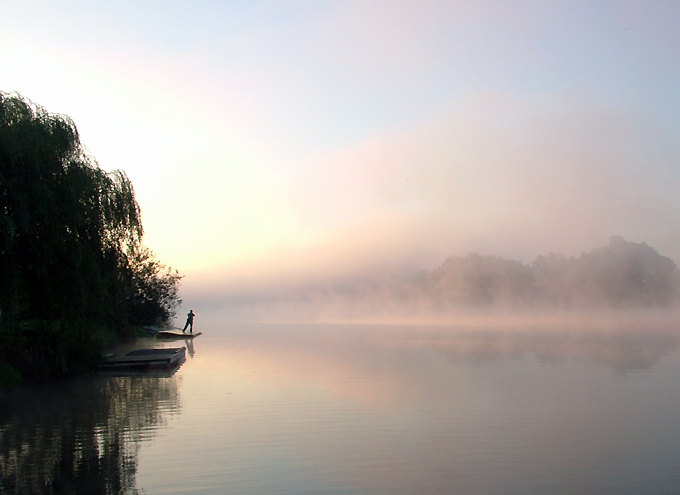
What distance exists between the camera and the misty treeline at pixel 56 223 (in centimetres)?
1323

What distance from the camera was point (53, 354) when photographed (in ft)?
77.7

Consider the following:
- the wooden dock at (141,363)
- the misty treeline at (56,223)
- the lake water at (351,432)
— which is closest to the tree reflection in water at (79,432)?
the lake water at (351,432)

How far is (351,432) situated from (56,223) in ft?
24.6

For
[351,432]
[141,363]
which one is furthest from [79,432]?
[141,363]

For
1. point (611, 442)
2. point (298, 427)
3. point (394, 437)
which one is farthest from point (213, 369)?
point (611, 442)

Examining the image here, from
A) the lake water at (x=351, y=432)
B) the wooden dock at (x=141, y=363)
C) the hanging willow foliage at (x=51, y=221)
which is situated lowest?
the lake water at (x=351, y=432)

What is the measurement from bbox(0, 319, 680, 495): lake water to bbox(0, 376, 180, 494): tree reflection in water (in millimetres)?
43

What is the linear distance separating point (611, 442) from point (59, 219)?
11848 mm

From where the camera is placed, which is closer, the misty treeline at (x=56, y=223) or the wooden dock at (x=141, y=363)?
the misty treeline at (x=56, y=223)

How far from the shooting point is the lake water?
10.1 metres

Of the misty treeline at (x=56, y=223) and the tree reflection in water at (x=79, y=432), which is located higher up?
the misty treeline at (x=56, y=223)

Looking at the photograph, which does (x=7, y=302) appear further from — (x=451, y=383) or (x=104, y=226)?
(x=451, y=383)

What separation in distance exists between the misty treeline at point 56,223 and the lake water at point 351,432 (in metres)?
2.79

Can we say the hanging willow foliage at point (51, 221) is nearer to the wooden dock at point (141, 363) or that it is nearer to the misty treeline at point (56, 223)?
the misty treeline at point (56, 223)
